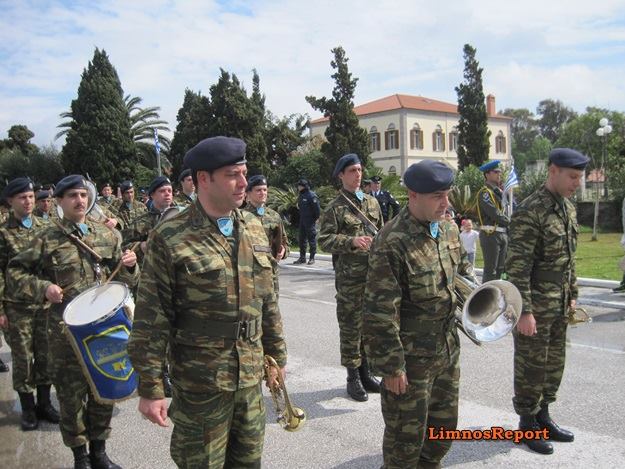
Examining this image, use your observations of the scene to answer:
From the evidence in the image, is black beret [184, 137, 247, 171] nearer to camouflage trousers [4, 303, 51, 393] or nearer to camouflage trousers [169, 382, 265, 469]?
camouflage trousers [169, 382, 265, 469]

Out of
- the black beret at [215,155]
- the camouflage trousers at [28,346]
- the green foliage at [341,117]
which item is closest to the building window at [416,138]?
the green foliage at [341,117]

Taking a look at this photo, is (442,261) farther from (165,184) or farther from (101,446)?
(165,184)

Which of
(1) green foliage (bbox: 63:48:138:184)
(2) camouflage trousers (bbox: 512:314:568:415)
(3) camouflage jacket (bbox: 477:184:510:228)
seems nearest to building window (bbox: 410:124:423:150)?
(1) green foliage (bbox: 63:48:138:184)

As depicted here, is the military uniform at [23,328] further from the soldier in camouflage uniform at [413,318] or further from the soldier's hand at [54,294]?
the soldier in camouflage uniform at [413,318]

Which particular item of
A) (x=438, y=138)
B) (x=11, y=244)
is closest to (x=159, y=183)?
(x=11, y=244)

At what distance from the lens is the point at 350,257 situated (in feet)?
17.6

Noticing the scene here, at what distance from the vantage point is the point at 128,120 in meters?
39.9

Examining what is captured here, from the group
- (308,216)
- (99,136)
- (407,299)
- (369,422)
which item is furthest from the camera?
(99,136)

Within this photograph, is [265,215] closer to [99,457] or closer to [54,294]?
[54,294]

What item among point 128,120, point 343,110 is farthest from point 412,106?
point 343,110

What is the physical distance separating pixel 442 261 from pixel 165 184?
3880mm

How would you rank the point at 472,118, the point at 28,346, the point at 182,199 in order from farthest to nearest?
the point at 472,118 → the point at 182,199 → the point at 28,346

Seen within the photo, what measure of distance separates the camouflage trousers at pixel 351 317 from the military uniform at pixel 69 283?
6.30 ft

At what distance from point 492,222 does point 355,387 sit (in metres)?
Answer: 5.32
